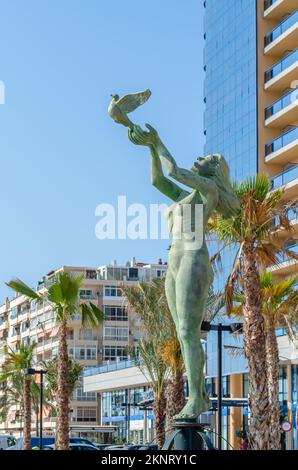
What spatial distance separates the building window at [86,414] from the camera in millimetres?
92938

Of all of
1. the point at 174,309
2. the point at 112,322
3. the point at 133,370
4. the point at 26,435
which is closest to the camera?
the point at 174,309

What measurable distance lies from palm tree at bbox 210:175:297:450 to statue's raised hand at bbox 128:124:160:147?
9.24 metres

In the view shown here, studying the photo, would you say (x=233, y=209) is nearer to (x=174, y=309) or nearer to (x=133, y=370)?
(x=174, y=309)

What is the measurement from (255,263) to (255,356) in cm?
206

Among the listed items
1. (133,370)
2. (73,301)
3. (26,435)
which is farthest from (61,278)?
(133,370)

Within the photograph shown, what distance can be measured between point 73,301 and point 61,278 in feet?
2.87

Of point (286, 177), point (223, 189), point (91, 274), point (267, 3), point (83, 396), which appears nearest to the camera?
point (223, 189)

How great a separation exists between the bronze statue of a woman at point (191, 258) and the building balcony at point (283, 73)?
39934mm

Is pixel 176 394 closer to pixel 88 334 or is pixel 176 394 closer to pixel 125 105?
pixel 125 105

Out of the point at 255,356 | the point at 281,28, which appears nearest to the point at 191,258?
the point at 255,356

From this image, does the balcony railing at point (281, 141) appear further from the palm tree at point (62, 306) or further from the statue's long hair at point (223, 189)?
the statue's long hair at point (223, 189)

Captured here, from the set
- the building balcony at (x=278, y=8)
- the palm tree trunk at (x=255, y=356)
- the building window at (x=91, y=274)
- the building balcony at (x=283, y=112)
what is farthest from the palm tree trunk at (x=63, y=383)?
the building window at (x=91, y=274)

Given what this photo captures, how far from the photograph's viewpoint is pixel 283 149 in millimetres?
50875
